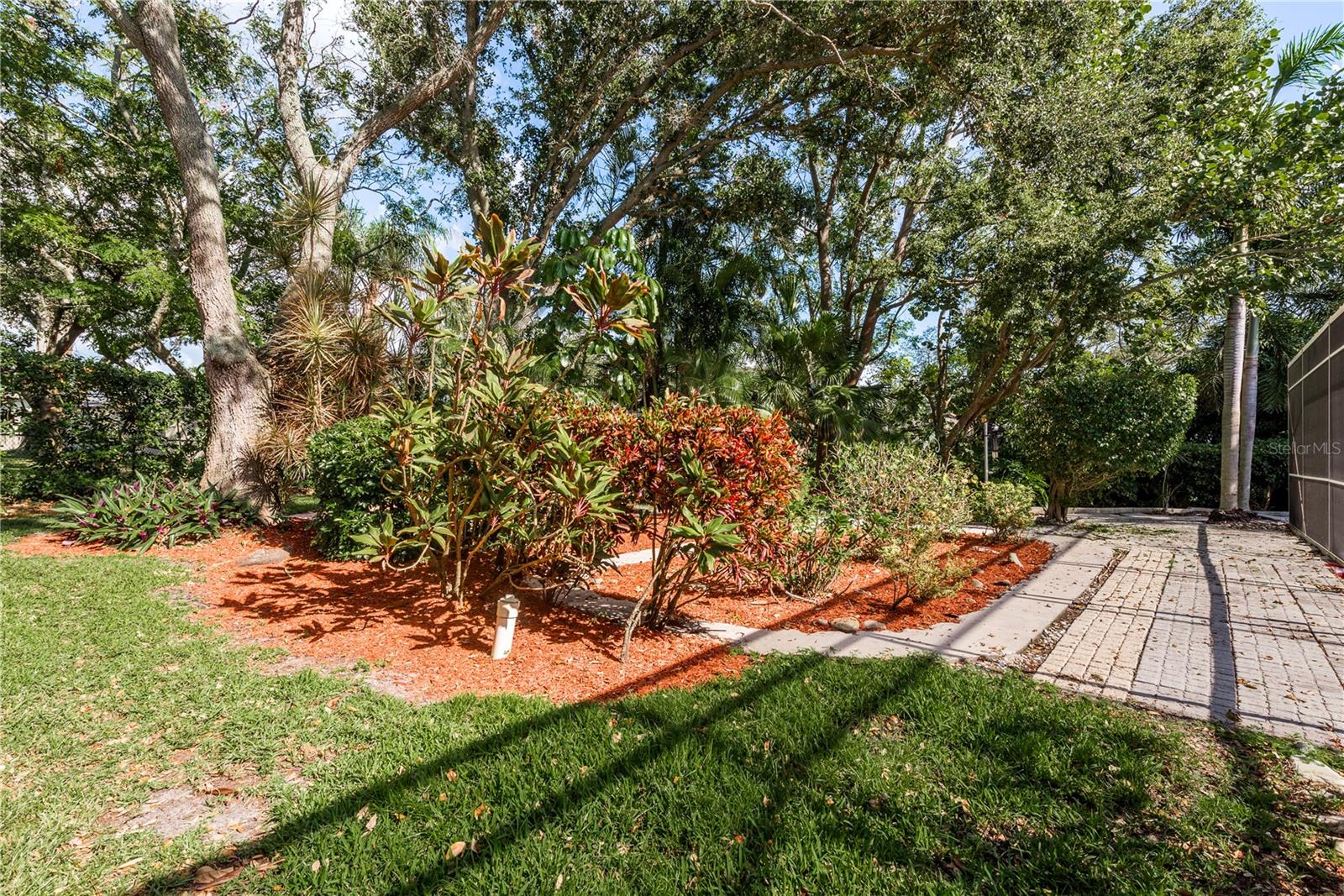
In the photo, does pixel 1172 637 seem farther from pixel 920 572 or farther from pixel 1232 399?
pixel 1232 399

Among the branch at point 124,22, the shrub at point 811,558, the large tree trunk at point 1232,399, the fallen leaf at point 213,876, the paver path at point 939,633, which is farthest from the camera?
the large tree trunk at point 1232,399

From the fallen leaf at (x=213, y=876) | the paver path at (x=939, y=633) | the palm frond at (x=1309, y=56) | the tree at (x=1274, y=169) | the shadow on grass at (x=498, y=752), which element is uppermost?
the palm frond at (x=1309, y=56)

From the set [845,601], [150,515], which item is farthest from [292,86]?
[845,601]

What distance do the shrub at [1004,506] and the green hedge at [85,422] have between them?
1207cm

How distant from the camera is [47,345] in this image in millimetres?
13320

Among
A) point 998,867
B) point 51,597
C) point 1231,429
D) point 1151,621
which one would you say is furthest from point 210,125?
point 1231,429

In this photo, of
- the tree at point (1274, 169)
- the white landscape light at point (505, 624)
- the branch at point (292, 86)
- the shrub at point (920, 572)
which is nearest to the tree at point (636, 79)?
the branch at point (292, 86)

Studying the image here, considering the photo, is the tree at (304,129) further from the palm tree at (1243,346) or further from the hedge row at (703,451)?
the palm tree at (1243,346)

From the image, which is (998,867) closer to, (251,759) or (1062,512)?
(251,759)

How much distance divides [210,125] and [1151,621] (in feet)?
59.5

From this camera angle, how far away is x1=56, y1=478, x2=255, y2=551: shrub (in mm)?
6105

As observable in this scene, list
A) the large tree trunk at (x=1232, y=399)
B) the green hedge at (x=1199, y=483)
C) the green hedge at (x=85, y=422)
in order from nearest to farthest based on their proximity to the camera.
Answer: the green hedge at (x=85, y=422) < the large tree trunk at (x=1232, y=399) < the green hedge at (x=1199, y=483)

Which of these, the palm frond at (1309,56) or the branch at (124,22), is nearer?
the branch at (124,22)

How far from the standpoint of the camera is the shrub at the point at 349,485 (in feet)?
18.8
